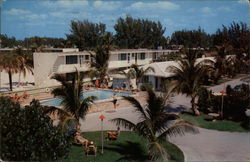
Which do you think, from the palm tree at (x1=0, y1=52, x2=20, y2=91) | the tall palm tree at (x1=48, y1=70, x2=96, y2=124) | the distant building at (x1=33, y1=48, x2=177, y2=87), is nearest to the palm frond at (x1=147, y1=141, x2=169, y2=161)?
the tall palm tree at (x1=48, y1=70, x2=96, y2=124)

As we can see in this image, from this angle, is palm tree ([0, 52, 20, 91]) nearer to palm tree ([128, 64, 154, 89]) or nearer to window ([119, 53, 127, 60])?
palm tree ([128, 64, 154, 89])

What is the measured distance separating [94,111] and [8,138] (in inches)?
524

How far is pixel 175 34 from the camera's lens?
8594 centimetres

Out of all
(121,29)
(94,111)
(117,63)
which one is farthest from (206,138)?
(121,29)

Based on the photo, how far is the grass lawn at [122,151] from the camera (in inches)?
448

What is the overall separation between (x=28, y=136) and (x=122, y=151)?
6.10m

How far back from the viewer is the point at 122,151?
1235cm

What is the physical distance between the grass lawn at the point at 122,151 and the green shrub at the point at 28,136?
346cm

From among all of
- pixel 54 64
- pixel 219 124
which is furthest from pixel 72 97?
pixel 54 64

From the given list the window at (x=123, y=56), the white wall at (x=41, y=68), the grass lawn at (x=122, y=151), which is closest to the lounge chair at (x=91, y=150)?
the grass lawn at (x=122, y=151)

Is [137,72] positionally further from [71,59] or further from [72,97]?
[72,97]

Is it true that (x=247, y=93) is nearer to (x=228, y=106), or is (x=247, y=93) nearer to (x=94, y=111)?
(x=228, y=106)

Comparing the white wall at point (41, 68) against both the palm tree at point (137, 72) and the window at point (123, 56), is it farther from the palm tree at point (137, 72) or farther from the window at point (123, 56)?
the window at point (123, 56)

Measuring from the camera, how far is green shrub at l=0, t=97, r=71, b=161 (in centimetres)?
675
